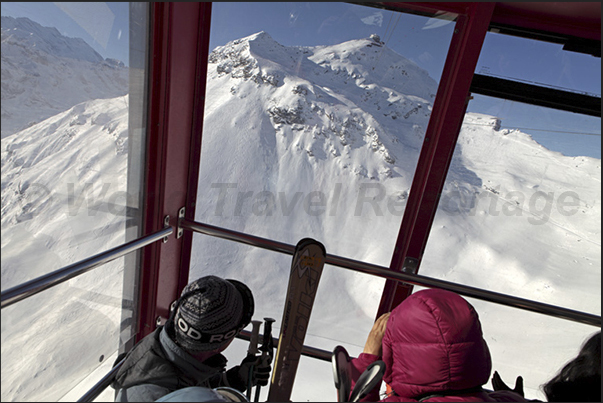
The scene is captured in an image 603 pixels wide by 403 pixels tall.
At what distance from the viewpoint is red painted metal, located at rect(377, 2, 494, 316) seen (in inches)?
70.7

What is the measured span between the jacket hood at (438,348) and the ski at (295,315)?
67 centimetres

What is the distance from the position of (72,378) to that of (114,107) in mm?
1336

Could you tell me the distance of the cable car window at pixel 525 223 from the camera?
1956mm

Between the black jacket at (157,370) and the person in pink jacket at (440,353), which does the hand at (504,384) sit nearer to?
the person in pink jacket at (440,353)

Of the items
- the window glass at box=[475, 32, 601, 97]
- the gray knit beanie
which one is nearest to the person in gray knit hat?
the gray knit beanie

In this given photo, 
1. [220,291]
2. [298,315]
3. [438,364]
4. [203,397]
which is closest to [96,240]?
[220,291]

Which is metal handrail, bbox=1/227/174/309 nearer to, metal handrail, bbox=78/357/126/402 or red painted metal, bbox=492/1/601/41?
metal handrail, bbox=78/357/126/402

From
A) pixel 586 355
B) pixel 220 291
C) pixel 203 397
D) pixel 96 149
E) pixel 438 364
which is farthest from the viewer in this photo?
pixel 96 149

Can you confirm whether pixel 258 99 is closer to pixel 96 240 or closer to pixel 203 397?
pixel 96 240

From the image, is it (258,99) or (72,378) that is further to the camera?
(258,99)

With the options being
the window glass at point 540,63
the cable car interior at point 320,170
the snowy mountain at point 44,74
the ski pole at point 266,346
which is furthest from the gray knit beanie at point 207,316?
the window glass at point 540,63

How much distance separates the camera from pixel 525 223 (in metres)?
2.03

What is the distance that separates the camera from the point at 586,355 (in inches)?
53.6

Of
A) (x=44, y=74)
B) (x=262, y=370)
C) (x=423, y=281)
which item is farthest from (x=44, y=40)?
(x=423, y=281)
